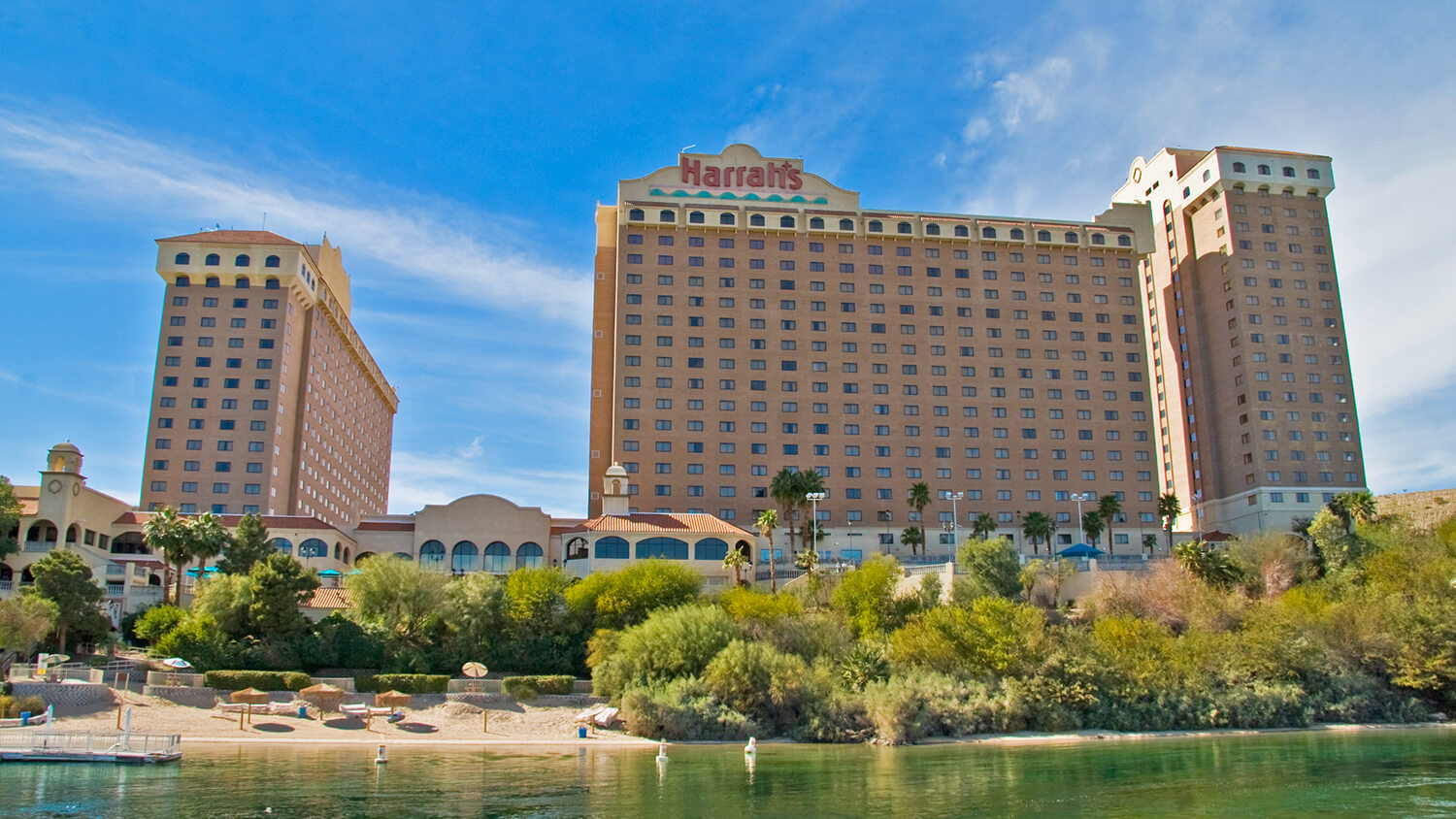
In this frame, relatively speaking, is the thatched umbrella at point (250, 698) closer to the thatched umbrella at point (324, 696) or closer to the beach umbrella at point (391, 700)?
the thatched umbrella at point (324, 696)

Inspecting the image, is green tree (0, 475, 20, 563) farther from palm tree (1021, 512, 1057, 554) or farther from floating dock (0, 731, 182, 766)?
palm tree (1021, 512, 1057, 554)

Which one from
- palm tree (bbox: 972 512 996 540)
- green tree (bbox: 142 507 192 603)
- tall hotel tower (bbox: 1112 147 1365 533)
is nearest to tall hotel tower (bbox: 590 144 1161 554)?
palm tree (bbox: 972 512 996 540)

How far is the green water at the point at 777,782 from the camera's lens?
3781 cm

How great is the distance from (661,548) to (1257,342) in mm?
84499

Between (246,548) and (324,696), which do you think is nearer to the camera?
(324,696)

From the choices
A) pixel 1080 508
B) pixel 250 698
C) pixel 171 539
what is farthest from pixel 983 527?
pixel 171 539

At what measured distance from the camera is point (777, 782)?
44688 millimetres

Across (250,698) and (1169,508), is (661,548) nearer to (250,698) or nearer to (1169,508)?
(250,698)

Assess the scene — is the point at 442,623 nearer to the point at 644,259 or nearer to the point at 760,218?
the point at 644,259

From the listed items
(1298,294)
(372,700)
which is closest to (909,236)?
(1298,294)

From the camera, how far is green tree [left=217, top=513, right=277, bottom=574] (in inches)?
3049

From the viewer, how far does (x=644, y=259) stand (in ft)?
429

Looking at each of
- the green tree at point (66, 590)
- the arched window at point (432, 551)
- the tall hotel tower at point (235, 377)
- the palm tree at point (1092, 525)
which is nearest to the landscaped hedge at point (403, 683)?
the green tree at point (66, 590)

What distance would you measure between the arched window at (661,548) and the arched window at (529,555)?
9.45 metres
